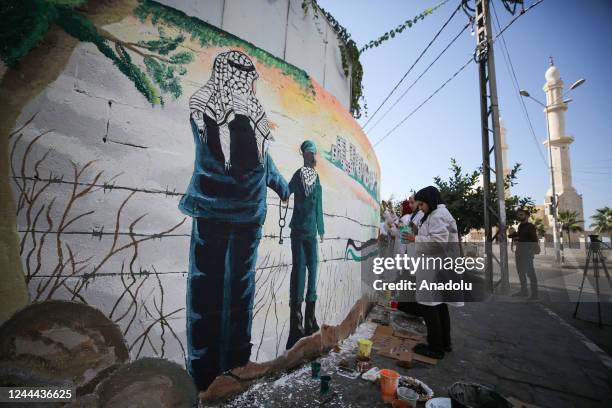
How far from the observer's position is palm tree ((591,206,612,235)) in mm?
37228

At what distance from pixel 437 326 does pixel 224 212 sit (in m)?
3.02

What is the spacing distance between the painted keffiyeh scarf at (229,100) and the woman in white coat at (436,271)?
92.9 inches

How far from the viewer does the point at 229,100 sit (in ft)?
7.38

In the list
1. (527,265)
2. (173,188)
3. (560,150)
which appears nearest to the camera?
(173,188)

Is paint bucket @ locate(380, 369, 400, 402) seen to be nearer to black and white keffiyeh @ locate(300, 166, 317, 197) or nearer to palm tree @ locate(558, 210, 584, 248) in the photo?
black and white keffiyeh @ locate(300, 166, 317, 197)

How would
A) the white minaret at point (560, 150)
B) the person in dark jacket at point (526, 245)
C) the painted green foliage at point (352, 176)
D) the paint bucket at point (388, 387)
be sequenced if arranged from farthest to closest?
the white minaret at point (560, 150)
the person in dark jacket at point (526, 245)
the painted green foliage at point (352, 176)
the paint bucket at point (388, 387)

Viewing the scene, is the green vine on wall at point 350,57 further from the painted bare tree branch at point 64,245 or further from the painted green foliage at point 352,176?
the painted bare tree branch at point 64,245

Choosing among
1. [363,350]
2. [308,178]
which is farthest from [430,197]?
[363,350]

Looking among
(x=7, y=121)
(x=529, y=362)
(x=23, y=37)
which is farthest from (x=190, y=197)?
→ (x=529, y=362)

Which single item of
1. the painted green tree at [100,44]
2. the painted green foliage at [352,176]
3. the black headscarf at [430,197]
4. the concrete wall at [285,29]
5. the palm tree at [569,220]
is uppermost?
the palm tree at [569,220]

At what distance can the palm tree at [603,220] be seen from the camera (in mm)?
37228

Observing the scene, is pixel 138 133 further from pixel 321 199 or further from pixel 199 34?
pixel 321 199

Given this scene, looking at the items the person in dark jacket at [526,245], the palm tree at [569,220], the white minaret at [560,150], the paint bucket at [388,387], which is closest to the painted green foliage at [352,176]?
the paint bucket at [388,387]

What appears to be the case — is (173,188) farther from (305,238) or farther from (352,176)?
(352,176)
